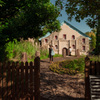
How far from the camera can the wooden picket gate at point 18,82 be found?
3296mm

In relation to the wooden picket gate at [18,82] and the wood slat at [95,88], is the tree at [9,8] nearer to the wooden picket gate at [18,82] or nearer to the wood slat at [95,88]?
the wooden picket gate at [18,82]

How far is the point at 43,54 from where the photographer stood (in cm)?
1727

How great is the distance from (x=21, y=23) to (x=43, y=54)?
11.8m

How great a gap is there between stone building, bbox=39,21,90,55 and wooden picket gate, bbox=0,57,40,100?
2464 centimetres

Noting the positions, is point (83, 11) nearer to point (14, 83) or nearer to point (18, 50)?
point (14, 83)

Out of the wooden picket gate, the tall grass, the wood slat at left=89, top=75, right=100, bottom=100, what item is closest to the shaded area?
the wooden picket gate

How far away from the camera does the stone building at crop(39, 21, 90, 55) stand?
2809 centimetres

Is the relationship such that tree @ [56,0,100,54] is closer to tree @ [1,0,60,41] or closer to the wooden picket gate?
tree @ [1,0,60,41]

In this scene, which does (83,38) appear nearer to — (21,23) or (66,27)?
(66,27)

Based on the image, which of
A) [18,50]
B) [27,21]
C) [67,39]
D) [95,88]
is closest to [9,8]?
[27,21]

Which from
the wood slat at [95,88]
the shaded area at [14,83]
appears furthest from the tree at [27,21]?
the wood slat at [95,88]


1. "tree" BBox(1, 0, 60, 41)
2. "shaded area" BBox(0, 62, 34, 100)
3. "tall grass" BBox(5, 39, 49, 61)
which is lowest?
"shaded area" BBox(0, 62, 34, 100)

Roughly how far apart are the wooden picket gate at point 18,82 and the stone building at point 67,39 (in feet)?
80.8

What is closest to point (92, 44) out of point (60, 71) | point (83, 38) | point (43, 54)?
point (83, 38)
